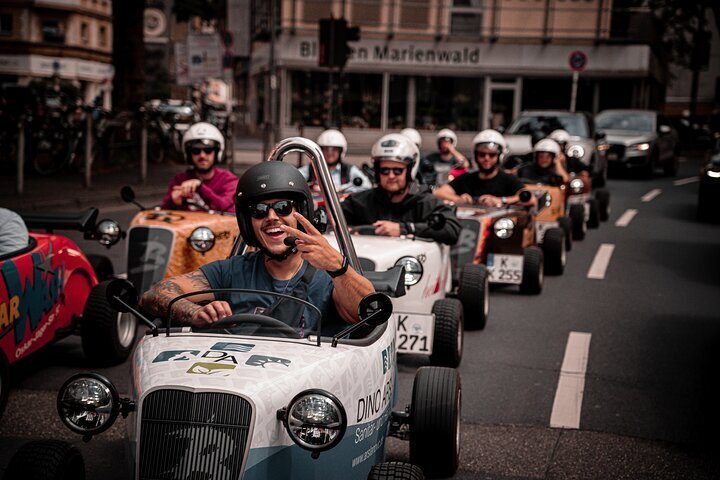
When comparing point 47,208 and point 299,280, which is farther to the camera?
point 47,208

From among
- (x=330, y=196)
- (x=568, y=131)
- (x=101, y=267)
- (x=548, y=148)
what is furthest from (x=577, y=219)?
(x=330, y=196)

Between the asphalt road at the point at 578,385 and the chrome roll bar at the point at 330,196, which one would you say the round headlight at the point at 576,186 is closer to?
the asphalt road at the point at 578,385

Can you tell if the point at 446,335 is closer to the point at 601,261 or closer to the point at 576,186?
the point at 601,261

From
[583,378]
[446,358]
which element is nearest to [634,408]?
[583,378]

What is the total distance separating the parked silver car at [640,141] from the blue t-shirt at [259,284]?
23.5 m

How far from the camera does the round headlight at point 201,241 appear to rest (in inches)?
325

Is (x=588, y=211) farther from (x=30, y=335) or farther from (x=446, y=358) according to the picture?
(x=30, y=335)

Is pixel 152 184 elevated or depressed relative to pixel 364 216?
depressed

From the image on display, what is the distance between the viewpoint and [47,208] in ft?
51.0

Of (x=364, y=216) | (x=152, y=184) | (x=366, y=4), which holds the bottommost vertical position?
(x=152, y=184)

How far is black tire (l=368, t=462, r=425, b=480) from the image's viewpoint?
393 cm

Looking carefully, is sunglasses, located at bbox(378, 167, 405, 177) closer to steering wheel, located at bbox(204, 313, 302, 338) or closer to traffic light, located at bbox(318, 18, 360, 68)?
steering wheel, located at bbox(204, 313, 302, 338)

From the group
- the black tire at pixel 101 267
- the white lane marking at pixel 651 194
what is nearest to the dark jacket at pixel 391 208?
the black tire at pixel 101 267

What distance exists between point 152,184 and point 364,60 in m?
21.9
